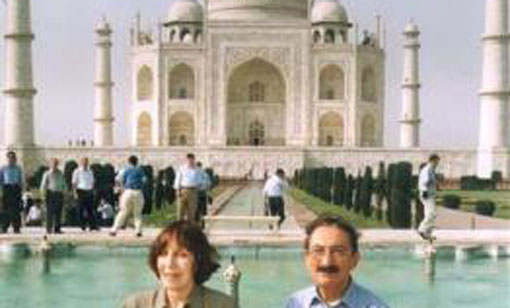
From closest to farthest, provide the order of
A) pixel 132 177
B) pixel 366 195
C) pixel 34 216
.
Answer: pixel 132 177 → pixel 34 216 → pixel 366 195

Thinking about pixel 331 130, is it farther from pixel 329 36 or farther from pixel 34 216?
pixel 34 216

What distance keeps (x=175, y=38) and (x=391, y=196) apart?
29.4m

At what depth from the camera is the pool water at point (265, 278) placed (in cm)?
710

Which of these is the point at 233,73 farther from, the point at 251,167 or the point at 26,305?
the point at 26,305

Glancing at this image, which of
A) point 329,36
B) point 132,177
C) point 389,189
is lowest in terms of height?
point 389,189

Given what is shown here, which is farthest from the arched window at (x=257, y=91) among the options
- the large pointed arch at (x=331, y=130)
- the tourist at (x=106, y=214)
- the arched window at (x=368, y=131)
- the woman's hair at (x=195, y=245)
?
the woman's hair at (x=195, y=245)

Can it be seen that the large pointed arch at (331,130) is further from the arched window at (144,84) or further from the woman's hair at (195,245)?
the woman's hair at (195,245)

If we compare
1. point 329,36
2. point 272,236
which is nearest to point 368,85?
point 329,36

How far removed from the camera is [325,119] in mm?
39031

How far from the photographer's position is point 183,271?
202 cm

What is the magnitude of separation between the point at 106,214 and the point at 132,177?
268 centimetres

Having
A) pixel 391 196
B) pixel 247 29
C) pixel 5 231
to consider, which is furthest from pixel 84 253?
pixel 247 29

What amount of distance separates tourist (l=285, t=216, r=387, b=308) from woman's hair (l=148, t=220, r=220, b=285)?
0.18 metres

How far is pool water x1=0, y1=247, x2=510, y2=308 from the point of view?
7102mm
